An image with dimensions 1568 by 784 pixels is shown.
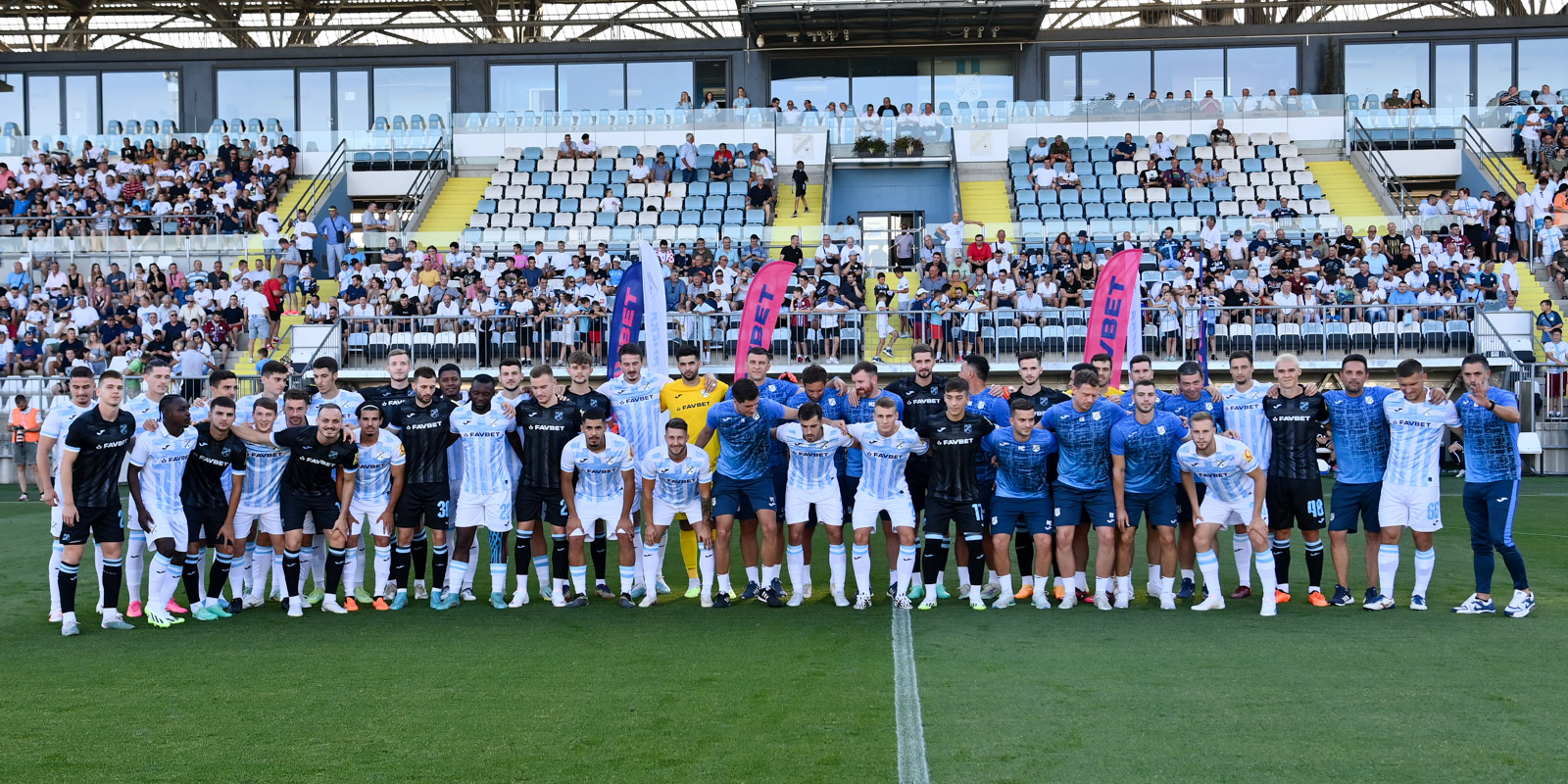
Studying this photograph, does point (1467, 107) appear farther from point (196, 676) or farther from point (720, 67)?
point (196, 676)

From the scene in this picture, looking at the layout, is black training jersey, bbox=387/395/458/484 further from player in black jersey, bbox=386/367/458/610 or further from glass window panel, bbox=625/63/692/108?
glass window panel, bbox=625/63/692/108

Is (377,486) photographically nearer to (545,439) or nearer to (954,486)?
(545,439)

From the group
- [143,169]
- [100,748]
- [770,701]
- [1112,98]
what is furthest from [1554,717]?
[143,169]

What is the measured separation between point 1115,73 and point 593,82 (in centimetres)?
1364

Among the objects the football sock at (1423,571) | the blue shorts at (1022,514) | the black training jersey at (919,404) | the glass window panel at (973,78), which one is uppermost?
the glass window panel at (973,78)

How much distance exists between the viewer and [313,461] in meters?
9.95

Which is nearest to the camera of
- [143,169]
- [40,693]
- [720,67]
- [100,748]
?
[100,748]

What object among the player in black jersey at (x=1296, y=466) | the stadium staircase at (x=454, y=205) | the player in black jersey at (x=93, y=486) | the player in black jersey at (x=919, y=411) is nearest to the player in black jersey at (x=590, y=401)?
the player in black jersey at (x=919, y=411)

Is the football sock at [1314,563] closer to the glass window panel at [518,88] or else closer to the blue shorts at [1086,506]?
the blue shorts at [1086,506]

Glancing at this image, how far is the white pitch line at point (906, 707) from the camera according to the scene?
5.80 m

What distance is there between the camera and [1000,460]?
9.91 metres

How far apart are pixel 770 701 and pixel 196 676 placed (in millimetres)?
3387

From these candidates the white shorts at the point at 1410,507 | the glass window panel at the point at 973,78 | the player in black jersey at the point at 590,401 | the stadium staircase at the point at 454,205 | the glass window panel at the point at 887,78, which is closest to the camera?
the white shorts at the point at 1410,507

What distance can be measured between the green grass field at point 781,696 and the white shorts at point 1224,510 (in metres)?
0.68
